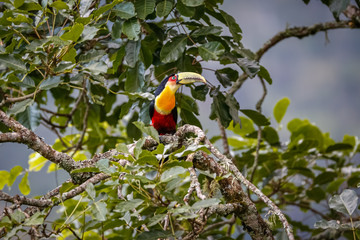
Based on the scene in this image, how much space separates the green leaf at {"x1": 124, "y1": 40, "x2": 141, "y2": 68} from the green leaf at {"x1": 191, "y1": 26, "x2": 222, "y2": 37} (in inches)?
9.0

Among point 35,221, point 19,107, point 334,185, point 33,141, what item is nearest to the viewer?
point 35,221

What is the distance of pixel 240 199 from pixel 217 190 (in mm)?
114

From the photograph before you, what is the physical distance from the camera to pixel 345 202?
4.68ft

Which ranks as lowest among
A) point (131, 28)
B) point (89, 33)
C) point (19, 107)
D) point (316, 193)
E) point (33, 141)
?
point (316, 193)

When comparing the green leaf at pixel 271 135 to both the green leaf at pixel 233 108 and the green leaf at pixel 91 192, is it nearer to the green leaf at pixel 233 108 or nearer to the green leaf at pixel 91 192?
the green leaf at pixel 233 108

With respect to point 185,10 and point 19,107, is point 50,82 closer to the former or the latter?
point 19,107

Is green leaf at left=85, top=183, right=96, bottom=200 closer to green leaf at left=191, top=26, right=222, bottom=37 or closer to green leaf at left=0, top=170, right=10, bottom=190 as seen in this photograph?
green leaf at left=0, top=170, right=10, bottom=190

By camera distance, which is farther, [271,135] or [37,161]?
[37,161]

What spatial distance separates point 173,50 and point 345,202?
34.5 inches

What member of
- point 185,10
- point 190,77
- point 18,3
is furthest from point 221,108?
point 18,3

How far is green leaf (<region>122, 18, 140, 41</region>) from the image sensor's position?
1.77 meters

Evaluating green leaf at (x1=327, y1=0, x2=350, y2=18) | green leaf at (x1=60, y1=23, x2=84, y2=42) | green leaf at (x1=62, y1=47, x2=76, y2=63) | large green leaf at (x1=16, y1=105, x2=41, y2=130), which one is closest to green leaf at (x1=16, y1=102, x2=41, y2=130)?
large green leaf at (x1=16, y1=105, x2=41, y2=130)

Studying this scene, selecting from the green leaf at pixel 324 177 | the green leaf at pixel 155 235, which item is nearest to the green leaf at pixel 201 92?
the green leaf at pixel 155 235

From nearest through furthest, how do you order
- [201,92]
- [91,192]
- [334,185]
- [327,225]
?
[91,192] < [327,225] < [201,92] < [334,185]
